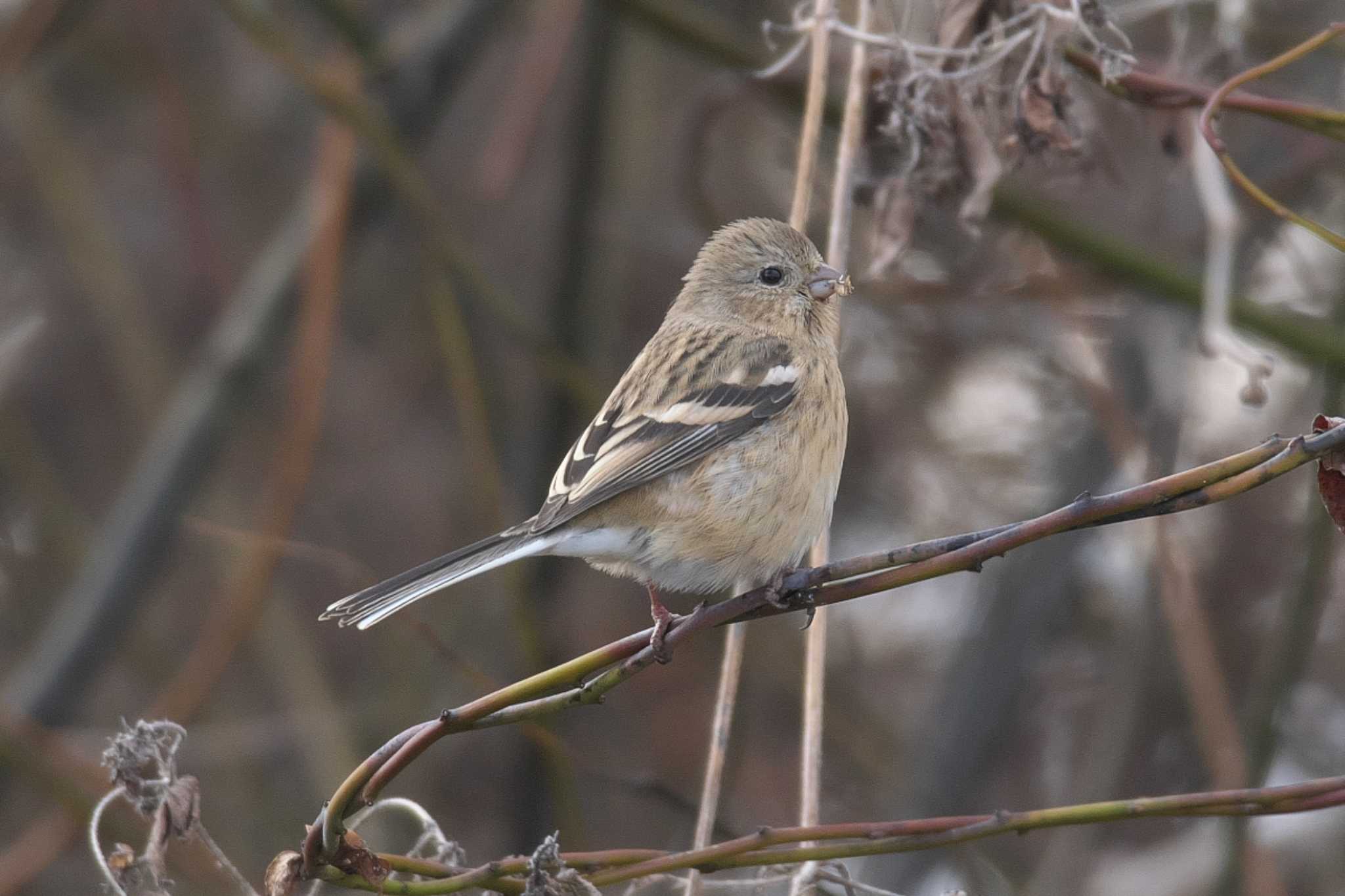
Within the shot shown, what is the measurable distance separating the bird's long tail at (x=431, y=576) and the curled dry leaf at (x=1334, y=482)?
1.68m

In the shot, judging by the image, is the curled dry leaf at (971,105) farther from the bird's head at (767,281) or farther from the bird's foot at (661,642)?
→ the bird's foot at (661,642)

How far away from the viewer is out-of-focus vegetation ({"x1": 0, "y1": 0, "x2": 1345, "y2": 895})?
5281mm

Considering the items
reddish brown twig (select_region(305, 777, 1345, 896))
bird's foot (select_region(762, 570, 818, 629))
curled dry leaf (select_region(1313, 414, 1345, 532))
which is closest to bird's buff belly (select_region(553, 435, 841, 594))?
bird's foot (select_region(762, 570, 818, 629))

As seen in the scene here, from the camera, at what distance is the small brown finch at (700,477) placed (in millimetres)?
3473

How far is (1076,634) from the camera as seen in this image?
696cm

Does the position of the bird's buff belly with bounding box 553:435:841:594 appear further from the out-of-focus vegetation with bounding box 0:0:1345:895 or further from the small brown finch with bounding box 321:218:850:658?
the out-of-focus vegetation with bounding box 0:0:1345:895

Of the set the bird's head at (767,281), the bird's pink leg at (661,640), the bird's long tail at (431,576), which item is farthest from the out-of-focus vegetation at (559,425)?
the bird's pink leg at (661,640)

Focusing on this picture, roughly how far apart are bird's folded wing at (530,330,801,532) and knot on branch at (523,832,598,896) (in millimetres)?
1292

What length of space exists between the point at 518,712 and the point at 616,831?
4983mm

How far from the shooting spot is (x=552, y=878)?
7.30 ft

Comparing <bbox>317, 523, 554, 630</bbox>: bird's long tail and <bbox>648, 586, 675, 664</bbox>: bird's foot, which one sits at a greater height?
<bbox>317, 523, 554, 630</bbox>: bird's long tail

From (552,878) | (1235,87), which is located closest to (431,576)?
(552,878)

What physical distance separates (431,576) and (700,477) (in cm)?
75

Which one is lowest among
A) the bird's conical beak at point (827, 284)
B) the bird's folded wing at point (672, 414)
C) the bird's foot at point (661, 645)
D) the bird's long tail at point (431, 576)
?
the bird's foot at point (661, 645)
